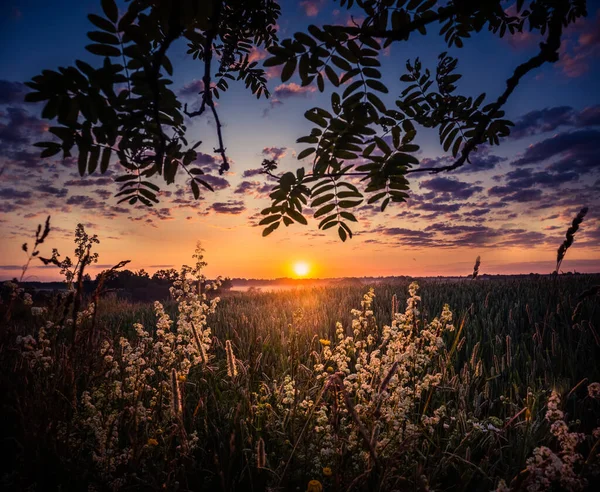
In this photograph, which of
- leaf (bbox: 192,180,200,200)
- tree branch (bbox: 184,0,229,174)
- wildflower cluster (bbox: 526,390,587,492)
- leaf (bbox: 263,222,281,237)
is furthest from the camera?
leaf (bbox: 263,222,281,237)

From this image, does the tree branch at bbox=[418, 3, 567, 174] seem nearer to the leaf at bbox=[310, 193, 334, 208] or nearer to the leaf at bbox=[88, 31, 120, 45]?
the leaf at bbox=[310, 193, 334, 208]

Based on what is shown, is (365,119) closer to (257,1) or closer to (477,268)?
(257,1)

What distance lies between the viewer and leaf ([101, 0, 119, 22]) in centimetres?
151

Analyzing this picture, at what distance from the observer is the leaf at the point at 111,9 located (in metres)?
1.51

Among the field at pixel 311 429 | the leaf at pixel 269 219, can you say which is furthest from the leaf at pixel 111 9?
the field at pixel 311 429

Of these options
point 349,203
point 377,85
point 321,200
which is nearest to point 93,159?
point 321,200

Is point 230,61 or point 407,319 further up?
point 230,61

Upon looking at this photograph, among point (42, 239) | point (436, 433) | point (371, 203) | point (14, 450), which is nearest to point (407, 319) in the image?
point (371, 203)

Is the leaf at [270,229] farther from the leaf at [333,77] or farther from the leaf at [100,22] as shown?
the leaf at [100,22]

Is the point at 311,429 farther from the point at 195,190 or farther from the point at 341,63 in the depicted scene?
the point at 341,63

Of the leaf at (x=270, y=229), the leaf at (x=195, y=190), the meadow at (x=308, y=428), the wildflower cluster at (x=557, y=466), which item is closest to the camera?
the wildflower cluster at (x=557, y=466)

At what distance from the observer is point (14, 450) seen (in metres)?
2.69

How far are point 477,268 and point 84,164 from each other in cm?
325

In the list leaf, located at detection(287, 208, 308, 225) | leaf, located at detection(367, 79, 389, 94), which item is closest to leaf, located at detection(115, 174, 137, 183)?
leaf, located at detection(287, 208, 308, 225)
